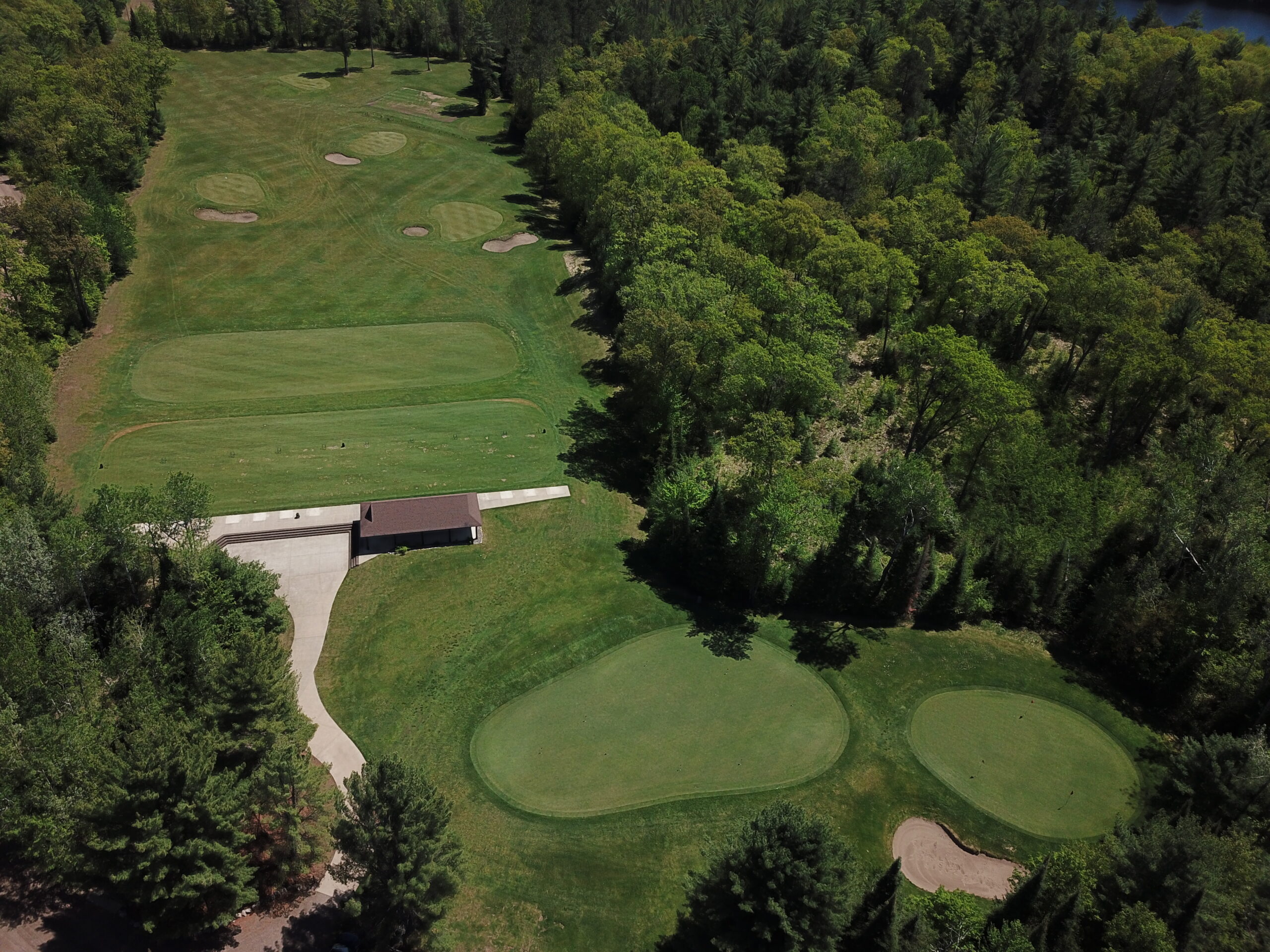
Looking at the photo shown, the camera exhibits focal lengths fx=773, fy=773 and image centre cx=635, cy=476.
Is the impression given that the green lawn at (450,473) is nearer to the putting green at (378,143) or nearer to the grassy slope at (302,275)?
the grassy slope at (302,275)

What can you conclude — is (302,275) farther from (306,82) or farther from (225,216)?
(306,82)

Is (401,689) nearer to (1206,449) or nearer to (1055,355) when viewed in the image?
(1206,449)

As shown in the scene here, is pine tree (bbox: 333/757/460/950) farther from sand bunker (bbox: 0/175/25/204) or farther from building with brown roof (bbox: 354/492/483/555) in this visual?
sand bunker (bbox: 0/175/25/204)

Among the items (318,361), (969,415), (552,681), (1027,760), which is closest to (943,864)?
(1027,760)

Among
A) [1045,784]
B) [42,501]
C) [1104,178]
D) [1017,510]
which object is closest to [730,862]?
[1045,784]

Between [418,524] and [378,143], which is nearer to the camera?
[418,524]

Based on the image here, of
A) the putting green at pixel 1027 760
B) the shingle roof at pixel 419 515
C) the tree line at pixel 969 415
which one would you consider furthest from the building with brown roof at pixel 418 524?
the putting green at pixel 1027 760

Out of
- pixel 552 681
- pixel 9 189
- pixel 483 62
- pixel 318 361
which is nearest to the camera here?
pixel 552 681
